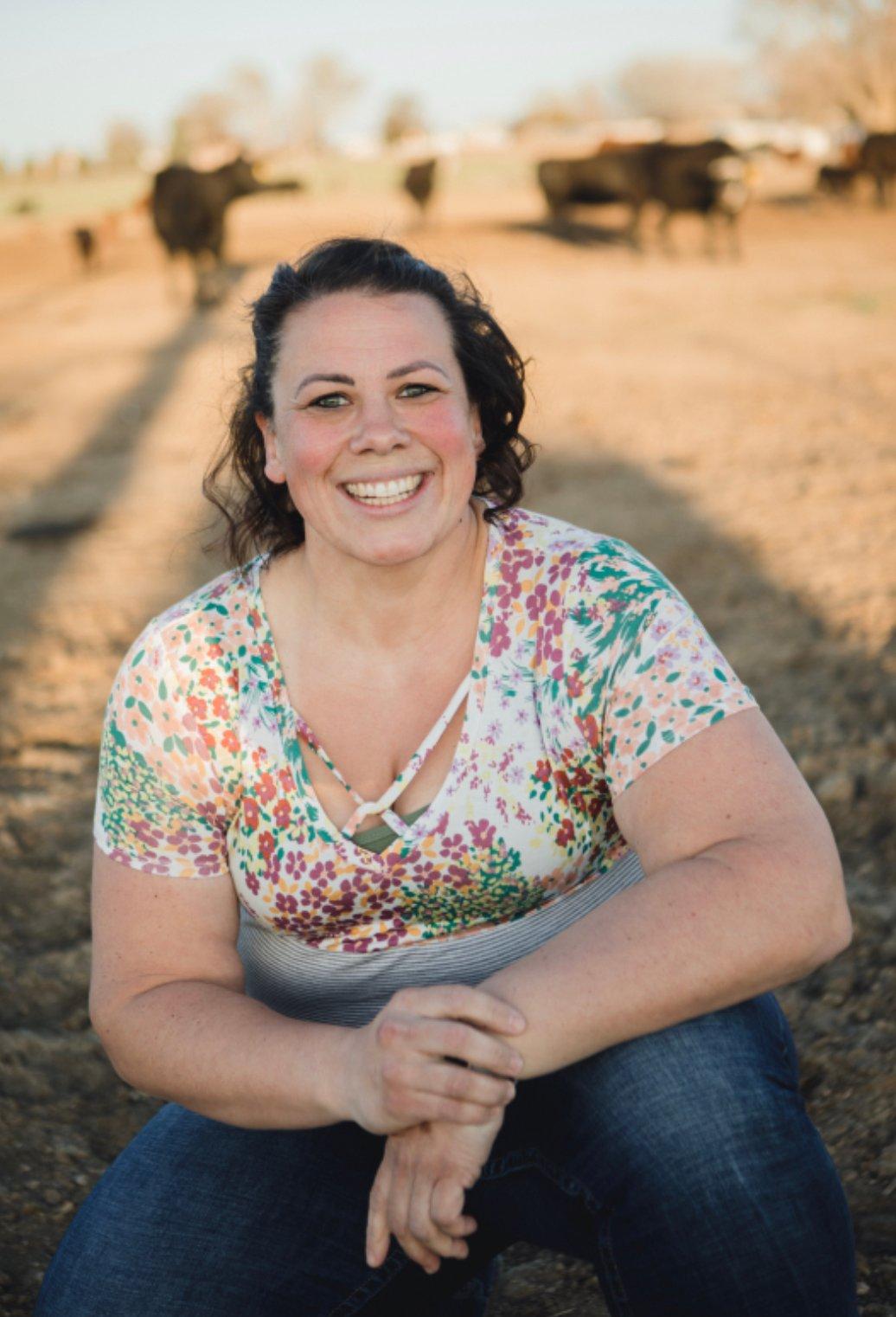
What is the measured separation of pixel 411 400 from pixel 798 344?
776 centimetres

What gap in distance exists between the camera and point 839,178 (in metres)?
19.5

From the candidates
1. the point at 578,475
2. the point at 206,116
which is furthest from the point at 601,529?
the point at 206,116

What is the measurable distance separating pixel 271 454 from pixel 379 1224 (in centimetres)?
107

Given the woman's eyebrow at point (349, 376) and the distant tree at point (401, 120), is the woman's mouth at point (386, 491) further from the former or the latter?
the distant tree at point (401, 120)

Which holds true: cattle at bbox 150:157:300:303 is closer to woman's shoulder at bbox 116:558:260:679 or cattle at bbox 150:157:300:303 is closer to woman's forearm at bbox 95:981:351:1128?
woman's shoulder at bbox 116:558:260:679

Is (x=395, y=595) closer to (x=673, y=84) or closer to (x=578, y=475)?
(x=578, y=475)

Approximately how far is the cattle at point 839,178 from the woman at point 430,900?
785 inches

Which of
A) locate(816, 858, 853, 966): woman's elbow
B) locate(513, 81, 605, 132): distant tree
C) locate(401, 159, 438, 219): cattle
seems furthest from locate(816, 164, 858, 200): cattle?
locate(513, 81, 605, 132): distant tree

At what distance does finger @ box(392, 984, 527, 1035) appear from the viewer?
1373 millimetres

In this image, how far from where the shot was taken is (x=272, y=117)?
80.3 m

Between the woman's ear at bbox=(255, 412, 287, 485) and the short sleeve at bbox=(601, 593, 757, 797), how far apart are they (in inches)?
24.3

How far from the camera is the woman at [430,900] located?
1.38 m

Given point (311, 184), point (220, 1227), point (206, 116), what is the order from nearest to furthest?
1. point (220, 1227)
2. point (311, 184)
3. point (206, 116)

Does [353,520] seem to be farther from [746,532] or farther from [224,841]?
[746,532]
